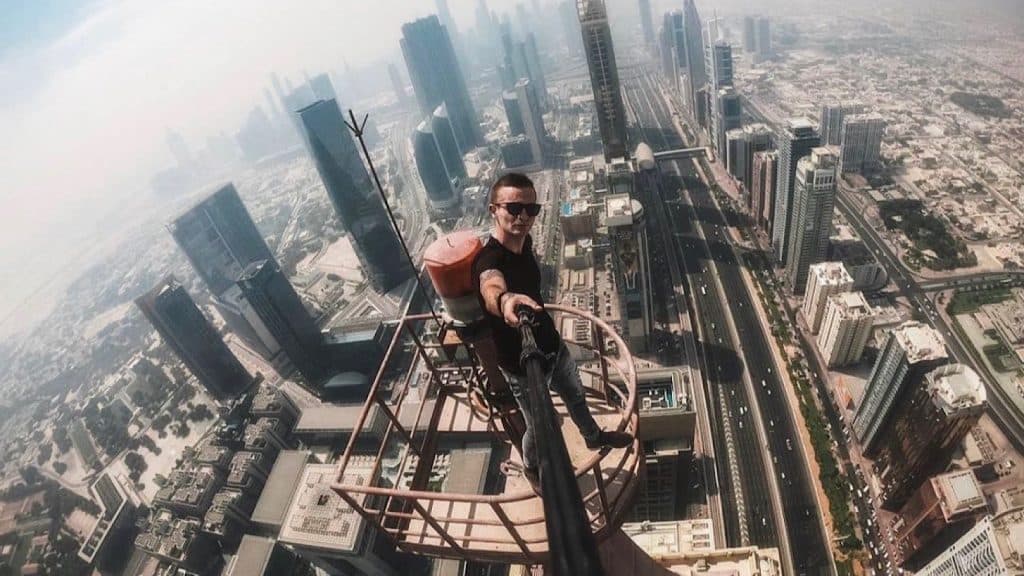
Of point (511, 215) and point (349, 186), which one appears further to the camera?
point (349, 186)

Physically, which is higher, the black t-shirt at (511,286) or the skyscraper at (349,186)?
the black t-shirt at (511,286)

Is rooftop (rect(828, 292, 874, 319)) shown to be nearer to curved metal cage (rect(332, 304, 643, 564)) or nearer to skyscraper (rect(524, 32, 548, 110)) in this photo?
curved metal cage (rect(332, 304, 643, 564))

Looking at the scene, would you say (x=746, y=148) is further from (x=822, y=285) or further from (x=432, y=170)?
(x=432, y=170)

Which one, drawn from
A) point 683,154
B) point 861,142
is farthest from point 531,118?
point 861,142

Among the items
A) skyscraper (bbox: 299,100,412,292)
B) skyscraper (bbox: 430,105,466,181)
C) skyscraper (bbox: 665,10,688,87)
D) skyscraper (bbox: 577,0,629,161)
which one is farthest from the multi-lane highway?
skyscraper (bbox: 665,10,688,87)

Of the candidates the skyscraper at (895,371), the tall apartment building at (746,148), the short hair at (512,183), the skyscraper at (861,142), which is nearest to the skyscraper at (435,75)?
the tall apartment building at (746,148)

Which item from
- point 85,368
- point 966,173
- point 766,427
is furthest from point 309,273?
point 966,173

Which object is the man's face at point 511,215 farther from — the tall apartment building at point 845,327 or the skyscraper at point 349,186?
the skyscraper at point 349,186
